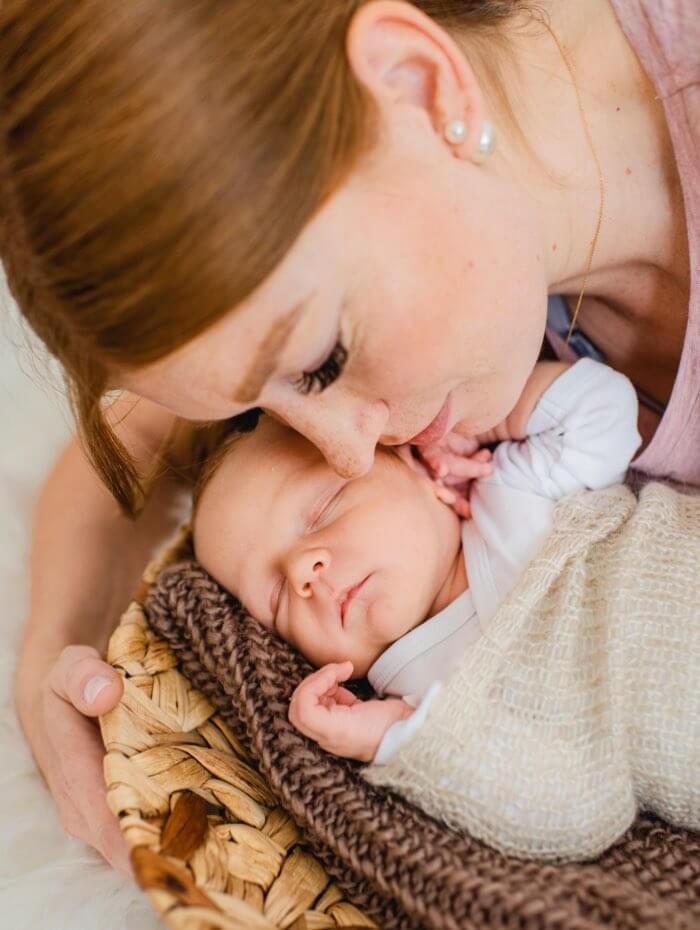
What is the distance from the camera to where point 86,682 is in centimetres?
98

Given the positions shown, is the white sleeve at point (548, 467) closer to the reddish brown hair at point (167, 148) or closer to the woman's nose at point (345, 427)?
the woman's nose at point (345, 427)

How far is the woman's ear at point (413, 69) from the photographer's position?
777 millimetres

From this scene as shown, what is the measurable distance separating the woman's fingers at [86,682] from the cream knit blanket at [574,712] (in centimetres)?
28

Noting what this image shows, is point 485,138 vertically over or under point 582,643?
over

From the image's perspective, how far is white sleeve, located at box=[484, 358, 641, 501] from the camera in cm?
114

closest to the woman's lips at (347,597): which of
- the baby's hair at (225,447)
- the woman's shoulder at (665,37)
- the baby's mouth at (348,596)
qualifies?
the baby's mouth at (348,596)

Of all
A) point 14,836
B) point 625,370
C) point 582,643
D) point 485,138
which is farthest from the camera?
point 625,370

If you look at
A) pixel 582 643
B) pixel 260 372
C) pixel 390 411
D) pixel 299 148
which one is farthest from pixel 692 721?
pixel 299 148

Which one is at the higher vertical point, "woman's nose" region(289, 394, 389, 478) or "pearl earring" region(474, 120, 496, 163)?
"pearl earring" region(474, 120, 496, 163)

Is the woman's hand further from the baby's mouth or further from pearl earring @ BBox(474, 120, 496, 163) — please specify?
pearl earring @ BBox(474, 120, 496, 163)

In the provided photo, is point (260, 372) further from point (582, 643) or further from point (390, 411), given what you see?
point (582, 643)

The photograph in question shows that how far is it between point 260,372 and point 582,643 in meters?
0.45

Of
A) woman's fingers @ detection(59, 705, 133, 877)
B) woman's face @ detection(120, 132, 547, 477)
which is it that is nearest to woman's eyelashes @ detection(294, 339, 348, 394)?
woman's face @ detection(120, 132, 547, 477)

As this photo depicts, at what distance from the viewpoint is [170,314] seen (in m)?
0.74
